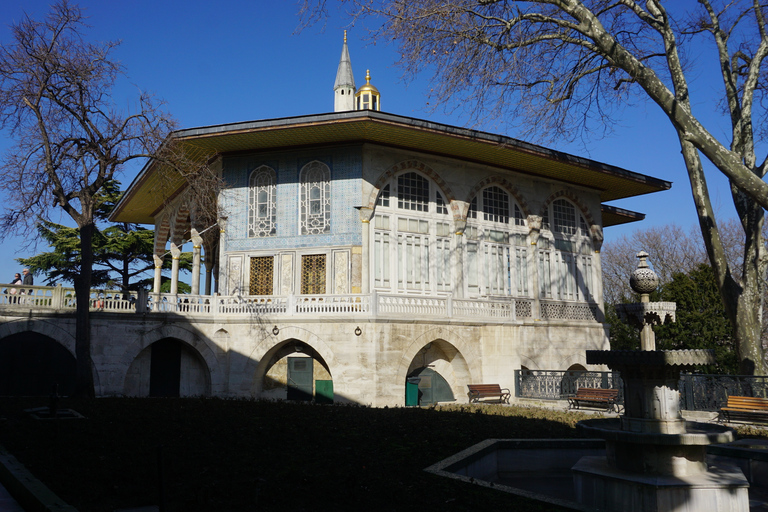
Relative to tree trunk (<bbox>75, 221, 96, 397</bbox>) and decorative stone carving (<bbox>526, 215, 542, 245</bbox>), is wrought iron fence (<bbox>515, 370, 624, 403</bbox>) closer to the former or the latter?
decorative stone carving (<bbox>526, 215, 542, 245</bbox>)

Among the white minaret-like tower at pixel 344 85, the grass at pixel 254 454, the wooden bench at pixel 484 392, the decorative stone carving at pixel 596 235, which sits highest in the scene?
the white minaret-like tower at pixel 344 85

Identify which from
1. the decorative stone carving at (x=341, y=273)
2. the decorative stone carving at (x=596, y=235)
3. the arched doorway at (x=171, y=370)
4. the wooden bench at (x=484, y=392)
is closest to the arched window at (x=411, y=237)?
the decorative stone carving at (x=341, y=273)

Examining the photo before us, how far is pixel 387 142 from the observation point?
1856 cm

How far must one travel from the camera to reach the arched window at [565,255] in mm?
21859

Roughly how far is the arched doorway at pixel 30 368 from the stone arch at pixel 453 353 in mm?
9644

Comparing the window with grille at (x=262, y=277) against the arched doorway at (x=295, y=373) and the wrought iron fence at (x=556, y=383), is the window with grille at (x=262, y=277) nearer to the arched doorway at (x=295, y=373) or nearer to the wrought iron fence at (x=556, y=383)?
the arched doorway at (x=295, y=373)

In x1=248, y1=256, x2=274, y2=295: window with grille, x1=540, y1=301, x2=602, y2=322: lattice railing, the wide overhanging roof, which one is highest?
the wide overhanging roof

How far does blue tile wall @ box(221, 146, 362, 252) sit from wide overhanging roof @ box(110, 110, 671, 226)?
38cm

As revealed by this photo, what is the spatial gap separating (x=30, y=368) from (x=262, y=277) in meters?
6.99

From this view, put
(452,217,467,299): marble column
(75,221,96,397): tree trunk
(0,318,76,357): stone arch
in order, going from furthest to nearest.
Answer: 1. (452,217,467,299): marble column
2. (0,318,76,357): stone arch
3. (75,221,96,397): tree trunk

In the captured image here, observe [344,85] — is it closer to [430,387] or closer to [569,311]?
[569,311]

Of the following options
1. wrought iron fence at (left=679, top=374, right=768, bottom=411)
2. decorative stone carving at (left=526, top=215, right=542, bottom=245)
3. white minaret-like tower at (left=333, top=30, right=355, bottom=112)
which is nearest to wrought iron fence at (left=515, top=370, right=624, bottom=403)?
wrought iron fence at (left=679, top=374, right=768, bottom=411)

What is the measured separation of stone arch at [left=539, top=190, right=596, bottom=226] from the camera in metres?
22.1

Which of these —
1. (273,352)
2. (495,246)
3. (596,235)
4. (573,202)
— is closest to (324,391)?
(273,352)
